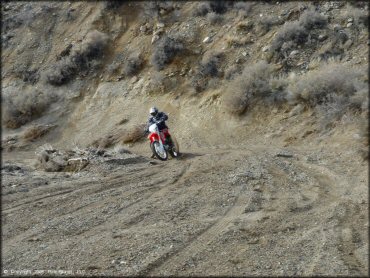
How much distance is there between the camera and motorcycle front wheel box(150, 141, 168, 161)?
42.7 feet

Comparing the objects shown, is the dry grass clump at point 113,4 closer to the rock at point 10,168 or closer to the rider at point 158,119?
the rider at point 158,119

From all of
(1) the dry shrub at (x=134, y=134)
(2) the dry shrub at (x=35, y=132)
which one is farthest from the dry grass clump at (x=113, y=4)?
(1) the dry shrub at (x=134, y=134)

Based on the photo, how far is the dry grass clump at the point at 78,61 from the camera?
77.5 feet

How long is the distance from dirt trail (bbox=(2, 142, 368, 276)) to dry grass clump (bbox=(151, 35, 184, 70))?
33.8 feet

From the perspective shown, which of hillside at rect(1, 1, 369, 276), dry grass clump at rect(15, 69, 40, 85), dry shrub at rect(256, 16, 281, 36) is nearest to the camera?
hillside at rect(1, 1, 369, 276)

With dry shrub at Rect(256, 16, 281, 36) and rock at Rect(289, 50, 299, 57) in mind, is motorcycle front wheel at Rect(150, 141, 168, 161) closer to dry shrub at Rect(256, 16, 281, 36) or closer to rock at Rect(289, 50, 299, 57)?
rock at Rect(289, 50, 299, 57)

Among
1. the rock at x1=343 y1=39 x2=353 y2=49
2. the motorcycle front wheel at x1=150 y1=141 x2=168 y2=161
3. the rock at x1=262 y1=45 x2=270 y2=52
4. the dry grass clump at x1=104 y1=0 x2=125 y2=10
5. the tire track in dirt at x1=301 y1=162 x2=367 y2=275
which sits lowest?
the tire track in dirt at x1=301 y1=162 x2=367 y2=275

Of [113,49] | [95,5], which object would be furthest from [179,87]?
[95,5]

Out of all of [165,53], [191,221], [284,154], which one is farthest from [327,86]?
[191,221]

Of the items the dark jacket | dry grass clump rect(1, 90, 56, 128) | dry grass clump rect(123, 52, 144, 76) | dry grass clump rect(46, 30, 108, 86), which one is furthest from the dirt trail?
dry grass clump rect(46, 30, 108, 86)

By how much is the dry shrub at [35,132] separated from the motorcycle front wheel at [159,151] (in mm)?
10031

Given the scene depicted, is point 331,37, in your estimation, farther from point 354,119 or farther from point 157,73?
point 157,73

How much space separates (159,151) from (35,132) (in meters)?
10.3

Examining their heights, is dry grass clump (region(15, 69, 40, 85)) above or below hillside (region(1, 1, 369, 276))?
above
